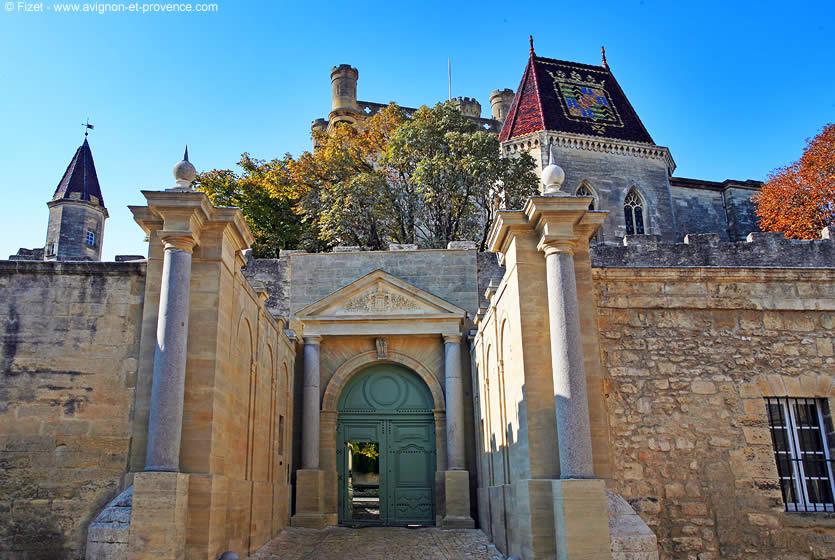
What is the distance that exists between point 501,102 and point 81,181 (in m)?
23.1

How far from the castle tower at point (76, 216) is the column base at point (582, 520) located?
103ft

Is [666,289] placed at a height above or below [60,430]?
above

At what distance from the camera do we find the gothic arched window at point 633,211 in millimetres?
32094

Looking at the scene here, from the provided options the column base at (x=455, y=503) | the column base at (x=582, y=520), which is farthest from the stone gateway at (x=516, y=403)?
the column base at (x=455, y=503)

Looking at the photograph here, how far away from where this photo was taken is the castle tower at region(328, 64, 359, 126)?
36.5 metres

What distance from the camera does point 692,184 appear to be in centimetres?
3366

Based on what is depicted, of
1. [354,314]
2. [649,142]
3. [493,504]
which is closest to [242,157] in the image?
[354,314]

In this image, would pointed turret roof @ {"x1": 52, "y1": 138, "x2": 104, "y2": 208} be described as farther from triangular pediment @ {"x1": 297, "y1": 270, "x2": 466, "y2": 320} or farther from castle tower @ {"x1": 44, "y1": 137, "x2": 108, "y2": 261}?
triangular pediment @ {"x1": 297, "y1": 270, "x2": 466, "y2": 320}

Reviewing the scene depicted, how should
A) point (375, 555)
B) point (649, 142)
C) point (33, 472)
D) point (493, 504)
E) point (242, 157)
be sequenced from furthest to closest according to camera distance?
point (649, 142), point (242, 157), point (493, 504), point (375, 555), point (33, 472)

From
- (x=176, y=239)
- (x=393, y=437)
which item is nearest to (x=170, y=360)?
(x=176, y=239)

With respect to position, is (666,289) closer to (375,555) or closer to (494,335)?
(494,335)

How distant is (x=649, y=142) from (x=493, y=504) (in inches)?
1027

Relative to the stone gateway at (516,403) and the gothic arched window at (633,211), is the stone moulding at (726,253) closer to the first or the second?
the stone gateway at (516,403)

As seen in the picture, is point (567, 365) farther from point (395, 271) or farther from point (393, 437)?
point (395, 271)
